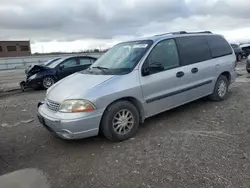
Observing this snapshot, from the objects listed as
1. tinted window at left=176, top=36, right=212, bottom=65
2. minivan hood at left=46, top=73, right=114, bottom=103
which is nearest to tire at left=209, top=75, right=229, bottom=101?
tinted window at left=176, top=36, right=212, bottom=65

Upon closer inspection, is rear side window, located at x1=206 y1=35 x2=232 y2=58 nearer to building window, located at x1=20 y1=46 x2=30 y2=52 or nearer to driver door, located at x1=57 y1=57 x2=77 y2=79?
driver door, located at x1=57 y1=57 x2=77 y2=79

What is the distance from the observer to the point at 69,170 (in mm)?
3404

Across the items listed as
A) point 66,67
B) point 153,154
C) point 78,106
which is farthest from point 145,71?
point 66,67

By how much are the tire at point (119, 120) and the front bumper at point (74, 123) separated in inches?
5.7

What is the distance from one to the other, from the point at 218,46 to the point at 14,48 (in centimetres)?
5316

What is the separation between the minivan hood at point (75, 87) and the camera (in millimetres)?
3883

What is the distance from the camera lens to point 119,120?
13.6ft

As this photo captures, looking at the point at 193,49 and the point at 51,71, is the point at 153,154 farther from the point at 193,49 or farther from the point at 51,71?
the point at 51,71

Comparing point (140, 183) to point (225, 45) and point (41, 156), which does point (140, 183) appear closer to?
point (41, 156)

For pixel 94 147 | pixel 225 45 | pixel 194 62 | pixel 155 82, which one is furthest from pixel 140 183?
pixel 225 45

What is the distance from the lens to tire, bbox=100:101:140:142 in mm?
3991

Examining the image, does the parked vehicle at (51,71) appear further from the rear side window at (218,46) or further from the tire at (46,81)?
the rear side window at (218,46)

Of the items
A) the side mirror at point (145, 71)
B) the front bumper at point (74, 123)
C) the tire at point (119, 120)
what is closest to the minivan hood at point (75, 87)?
the front bumper at point (74, 123)

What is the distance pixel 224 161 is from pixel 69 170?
84.3 inches
